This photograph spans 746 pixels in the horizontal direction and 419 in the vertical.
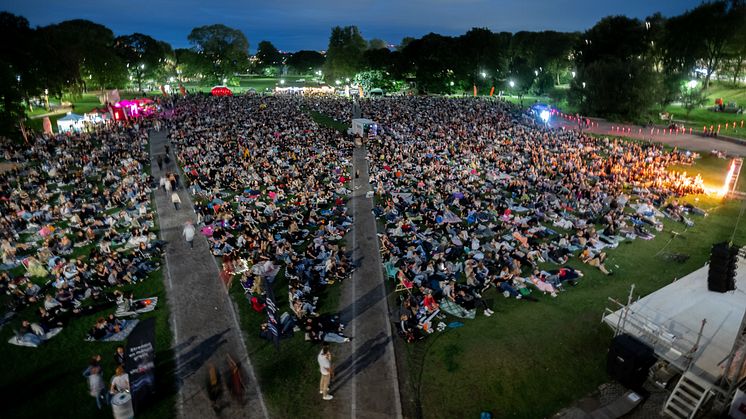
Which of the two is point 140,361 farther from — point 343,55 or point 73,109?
point 343,55

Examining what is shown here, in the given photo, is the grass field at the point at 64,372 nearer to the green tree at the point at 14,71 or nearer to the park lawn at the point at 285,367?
the park lawn at the point at 285,367

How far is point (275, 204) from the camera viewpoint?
23.0 m

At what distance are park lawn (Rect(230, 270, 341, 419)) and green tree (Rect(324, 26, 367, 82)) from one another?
99.3m

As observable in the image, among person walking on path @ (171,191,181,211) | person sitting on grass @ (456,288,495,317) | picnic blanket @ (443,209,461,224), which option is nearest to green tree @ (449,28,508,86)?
picnic blanket @ (443,209,461,224)

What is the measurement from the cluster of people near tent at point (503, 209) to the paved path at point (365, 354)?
725 mm

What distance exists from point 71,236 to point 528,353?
20974 millimetres

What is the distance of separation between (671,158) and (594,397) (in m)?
29.5

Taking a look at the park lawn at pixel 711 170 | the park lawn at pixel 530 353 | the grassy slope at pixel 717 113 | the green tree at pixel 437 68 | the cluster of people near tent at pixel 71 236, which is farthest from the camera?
the green tree at pixel 437 68

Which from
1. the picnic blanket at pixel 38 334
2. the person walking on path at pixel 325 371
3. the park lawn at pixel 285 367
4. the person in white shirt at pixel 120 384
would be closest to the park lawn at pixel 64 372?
the picnic blanket at pixel 38 334

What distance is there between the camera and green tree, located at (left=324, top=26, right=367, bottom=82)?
104000mm

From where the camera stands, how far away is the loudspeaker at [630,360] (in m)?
9.41

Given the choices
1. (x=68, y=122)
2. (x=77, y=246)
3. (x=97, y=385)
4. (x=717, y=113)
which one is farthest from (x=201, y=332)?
(x=717, y=113)

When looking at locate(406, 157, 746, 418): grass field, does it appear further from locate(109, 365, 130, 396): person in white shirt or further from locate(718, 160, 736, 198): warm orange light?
locate(718, 160, 736, 198): warm orange light

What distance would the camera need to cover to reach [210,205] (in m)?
22.7
